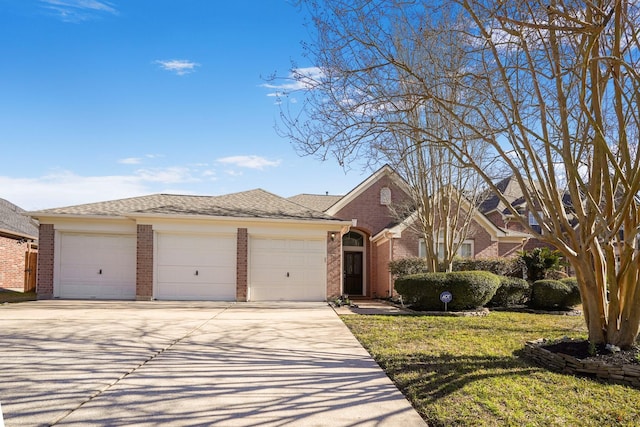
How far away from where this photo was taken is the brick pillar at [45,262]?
1445cm

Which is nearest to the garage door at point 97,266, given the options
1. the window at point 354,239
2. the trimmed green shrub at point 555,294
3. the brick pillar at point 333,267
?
the brick pillar at point 333,267

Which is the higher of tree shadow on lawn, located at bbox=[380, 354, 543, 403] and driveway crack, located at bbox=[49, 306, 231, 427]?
driveway crack, located at bbox=[49, 306, 231, 427]

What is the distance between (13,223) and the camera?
883 inches

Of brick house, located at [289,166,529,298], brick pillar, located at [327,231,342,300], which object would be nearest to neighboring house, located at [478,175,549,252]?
brick house, located at [289,166,529,298]

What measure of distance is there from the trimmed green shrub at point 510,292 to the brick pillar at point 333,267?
505 centimetres

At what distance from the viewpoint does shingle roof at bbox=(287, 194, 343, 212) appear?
23.7 m

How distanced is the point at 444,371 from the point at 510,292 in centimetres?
1029

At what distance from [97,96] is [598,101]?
11.0 m

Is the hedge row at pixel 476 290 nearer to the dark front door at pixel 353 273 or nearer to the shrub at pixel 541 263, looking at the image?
the shrub at pixel 541 263

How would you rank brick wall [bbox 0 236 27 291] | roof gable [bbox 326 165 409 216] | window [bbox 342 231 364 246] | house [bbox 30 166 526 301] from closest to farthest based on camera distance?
house [bbox 30 166 526 301] < brick wall [bbox 0 236 27 291] < roof gable [bbox 326 165 409 216] < window [bbox 342 231 364 246]

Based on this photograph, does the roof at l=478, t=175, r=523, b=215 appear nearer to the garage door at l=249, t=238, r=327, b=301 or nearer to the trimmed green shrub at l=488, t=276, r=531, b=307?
the trimmed green shrub at l=488, t=276, r=531, b=307

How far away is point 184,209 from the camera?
1517 cm

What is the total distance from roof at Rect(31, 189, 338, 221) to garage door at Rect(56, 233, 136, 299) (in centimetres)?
89

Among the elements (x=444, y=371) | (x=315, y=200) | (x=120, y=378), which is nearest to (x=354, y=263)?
(x=315, y=200)
